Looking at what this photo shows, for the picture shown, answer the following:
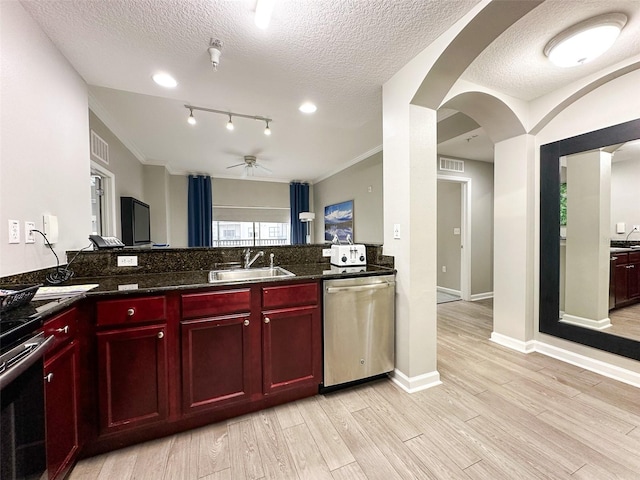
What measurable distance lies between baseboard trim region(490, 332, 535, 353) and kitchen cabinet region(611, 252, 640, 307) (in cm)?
78

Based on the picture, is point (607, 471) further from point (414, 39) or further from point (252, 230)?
point (252, 230)

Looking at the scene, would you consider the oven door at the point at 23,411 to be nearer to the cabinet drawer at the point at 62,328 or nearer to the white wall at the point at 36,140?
the cabinet drawer at the point at 62,328

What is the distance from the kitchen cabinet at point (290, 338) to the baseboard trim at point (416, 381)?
26.2 inches

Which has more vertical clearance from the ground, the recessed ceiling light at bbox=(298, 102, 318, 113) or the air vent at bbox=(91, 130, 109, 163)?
the recessed ceiling light at bbox=(298, 102, 318, 113)

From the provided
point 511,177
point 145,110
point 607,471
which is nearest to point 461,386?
point 607,471

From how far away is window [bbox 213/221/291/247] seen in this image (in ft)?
21.2

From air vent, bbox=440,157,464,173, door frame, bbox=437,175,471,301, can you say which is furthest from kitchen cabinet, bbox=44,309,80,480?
door frame, bbox=437,175,471,301

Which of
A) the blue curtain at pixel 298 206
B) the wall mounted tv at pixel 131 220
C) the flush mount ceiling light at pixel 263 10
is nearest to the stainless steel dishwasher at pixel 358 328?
the flush mount ceiling light at pixel 263 10

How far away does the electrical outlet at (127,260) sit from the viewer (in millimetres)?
1961

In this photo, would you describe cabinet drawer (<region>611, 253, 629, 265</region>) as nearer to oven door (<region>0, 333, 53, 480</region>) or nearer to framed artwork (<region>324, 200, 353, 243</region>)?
framed artwork (<region>324, 200, 353, 243</region>)

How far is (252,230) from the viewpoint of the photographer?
6.82 meters

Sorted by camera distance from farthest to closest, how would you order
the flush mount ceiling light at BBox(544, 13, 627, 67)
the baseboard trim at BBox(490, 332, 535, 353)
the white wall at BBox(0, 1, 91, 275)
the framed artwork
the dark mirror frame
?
1. the framed artwork
2. the baseboard trim at BBox(490, 332, 535, 353)
3. the dark mirror frame
4. the flush mount ceiling light at BBox(544, 13, 627, 67)
5. the white wall at BBox(0, 1, 91, 275)

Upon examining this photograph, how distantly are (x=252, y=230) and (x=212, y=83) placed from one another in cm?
481

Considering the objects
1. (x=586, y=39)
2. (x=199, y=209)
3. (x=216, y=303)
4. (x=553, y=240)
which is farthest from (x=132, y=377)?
(x=199, y=209)
